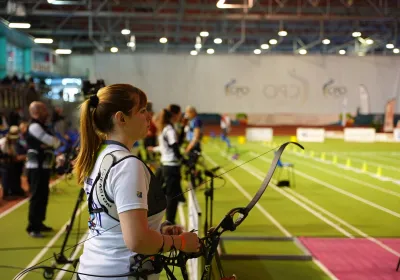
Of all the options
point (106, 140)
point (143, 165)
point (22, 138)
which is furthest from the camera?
point (22, 138)

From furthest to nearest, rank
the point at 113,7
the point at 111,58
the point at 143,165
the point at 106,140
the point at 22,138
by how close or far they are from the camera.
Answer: the point at 111,58, the point at 113,7, the point at 22,138, the point at 106,140, the point at 143,165

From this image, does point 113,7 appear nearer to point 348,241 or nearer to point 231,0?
point 231,0

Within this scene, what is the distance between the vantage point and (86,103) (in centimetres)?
228

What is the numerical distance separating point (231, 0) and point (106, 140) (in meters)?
24.3

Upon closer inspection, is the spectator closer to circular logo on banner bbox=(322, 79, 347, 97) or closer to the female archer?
the female archer

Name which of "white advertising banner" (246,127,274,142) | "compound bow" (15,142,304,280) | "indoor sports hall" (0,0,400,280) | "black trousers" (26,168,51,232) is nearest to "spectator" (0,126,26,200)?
"indoor sports hall" (0,0,400,280)

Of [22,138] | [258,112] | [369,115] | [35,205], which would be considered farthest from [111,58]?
[35,205]

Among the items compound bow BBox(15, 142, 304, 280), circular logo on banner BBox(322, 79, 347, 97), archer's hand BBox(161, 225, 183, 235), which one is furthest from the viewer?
circular logo on banner BBox(322, 79, 347, 97)

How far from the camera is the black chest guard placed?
211cm

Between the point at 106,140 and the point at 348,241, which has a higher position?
the point at 106,140

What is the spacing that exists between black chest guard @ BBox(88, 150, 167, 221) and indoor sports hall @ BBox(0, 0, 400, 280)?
0.09m

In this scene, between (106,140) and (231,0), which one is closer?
(106,140)

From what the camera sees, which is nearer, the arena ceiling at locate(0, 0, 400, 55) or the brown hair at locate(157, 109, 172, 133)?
the brown hair at locate(157, 109, 172, 133)

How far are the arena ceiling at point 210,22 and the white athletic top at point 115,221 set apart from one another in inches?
644
